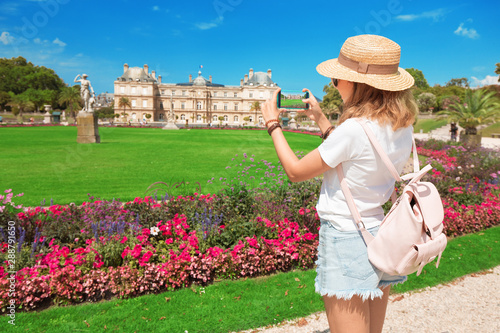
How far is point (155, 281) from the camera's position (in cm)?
306

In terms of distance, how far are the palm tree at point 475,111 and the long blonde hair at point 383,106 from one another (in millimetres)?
17561

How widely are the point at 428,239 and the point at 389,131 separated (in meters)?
0.45

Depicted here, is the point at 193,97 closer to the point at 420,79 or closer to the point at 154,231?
the point at 420,79

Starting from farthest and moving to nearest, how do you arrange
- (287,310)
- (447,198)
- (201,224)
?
(447,198) < (201,224) < (287,310)

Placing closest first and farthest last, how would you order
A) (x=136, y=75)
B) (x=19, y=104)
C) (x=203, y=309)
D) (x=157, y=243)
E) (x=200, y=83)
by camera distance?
(x=203, y=309)
(x=157, y=243)
(x=19, y=104)
(x=136, y=75)
(x=200, y=83)

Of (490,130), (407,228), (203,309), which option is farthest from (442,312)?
(490,130)

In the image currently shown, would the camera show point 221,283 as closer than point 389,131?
No

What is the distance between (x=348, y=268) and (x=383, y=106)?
2.22 feet

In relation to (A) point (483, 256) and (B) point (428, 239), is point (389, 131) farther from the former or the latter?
(A) point (483, 256)

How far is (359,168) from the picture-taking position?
1323 millimetres

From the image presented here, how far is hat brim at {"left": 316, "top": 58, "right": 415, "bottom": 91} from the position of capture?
51.3 inches

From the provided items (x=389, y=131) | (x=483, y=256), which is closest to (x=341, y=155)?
(x=389, y=131)

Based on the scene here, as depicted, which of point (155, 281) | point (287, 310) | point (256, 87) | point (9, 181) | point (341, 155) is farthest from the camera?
point (256, 87)

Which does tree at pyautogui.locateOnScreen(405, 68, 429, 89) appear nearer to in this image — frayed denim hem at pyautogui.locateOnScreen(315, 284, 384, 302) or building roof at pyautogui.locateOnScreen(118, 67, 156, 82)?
building roof at pyautogui.locateOnScreen(118, 67, 156, 82)
